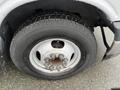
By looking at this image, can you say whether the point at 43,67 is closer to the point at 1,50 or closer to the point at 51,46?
the point at 51,46

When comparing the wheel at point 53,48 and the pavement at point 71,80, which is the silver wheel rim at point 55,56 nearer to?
the wheel at point 53,48

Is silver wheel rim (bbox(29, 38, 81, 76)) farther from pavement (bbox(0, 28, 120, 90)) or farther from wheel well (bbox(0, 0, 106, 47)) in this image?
wheel well (bbox(0, 0, 106, 47))

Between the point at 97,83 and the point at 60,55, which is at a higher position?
the point at 60,55

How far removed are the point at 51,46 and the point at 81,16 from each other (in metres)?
0.38

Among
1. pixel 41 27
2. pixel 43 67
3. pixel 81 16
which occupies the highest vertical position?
pixel 81 16

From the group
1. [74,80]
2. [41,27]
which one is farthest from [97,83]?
[41,27]

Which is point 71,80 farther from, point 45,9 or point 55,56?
point 45,9

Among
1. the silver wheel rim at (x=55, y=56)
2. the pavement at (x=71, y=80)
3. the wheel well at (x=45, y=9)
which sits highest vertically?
the wheel well at (x=45, y=9)

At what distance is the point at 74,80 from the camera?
2.48m

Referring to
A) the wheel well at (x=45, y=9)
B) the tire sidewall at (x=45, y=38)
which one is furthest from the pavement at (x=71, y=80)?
the wheel well at (x=45, y=9)

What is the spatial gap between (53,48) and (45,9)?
0.34 m

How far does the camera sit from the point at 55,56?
2223mm

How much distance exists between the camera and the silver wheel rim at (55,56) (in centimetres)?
215

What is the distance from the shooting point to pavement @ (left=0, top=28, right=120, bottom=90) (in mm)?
2410
